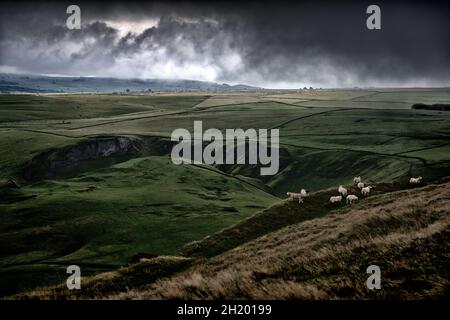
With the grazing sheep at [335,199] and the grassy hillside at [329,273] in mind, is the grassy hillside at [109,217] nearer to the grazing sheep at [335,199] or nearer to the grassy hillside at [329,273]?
the grazing sheep at [335,199]

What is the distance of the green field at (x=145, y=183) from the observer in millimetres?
68125

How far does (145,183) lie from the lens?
11662cm

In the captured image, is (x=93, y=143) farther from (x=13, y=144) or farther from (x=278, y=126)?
→ (x=278, y=126)

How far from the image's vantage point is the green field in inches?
2682

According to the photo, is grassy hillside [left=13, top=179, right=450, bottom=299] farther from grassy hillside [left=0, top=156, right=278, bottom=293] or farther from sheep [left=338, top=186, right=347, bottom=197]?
grassy hillside [left=0, top=156, right=278, bottom=293]

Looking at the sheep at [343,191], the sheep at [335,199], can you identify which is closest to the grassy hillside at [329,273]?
the sheep at [335,199]

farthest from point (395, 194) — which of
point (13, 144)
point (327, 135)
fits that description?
point (13, 144)

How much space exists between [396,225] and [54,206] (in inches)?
2845

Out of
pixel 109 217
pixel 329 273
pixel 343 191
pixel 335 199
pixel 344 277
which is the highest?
pixel 344 277

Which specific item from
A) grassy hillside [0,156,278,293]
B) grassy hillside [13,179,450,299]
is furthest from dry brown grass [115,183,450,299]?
grassy hillside [0,156,278,293]

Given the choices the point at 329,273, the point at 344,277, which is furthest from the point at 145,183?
the point at 344,277

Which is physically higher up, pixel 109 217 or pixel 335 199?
pixel 335 199

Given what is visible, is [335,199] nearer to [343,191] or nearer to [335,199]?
[335,199]
